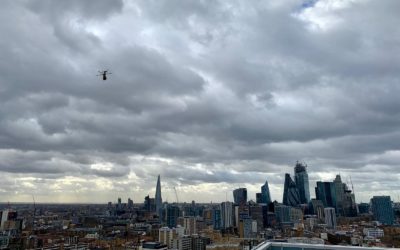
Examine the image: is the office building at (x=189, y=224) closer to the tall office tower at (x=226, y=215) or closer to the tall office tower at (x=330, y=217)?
the tall office tower at (x=226, y=215)

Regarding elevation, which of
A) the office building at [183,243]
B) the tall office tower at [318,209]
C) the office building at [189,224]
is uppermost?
the tall office tower at [318,209]

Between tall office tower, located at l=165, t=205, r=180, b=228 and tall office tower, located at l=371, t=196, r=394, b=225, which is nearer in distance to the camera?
tall office tower, located at l=165, t=205, r=180, b=228

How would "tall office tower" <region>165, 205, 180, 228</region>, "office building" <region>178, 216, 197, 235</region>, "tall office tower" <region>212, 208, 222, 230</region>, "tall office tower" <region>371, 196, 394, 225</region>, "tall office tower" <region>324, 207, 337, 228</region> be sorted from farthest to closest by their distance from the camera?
"tall office tower" <region>212, 208, 222, 230</region>
"tall office tower" <region>324, 207, 337, 228</region>
"tall office tower" <region>371, 196, 394, 225</region>
"tall office tower" <region>165, 205, 180, 228</region>
"office building" <region>178, 216, 197, 235</region>

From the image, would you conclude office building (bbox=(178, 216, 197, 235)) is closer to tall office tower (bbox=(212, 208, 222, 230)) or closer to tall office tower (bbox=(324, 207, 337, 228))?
tall office tower (bbox=(212, 208, 222, 230))

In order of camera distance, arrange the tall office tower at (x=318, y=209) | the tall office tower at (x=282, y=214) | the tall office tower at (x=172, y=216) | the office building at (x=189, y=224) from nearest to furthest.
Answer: the office building at (x=189, y=224) < the tall office tower at (x=172, y=216) < the tall office tower at (x=282, y=214) < the tall office tower at (x=318, y=209)

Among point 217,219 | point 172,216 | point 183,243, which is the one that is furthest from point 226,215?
point 183,243

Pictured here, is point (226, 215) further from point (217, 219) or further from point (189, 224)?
point (189, 224)

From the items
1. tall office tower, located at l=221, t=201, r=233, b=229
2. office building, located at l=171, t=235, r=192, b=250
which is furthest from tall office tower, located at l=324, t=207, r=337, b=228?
office building, located at l=171, t=235, r=192, b=250

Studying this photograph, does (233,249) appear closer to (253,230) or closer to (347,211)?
(253,230)

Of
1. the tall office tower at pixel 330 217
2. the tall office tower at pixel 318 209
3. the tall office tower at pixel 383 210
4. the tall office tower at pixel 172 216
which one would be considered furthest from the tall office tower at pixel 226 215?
the tall office tower at pixel 383 210

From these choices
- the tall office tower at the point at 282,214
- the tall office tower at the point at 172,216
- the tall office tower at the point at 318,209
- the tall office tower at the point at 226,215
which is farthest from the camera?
the tall office tower at the point at 318,209
